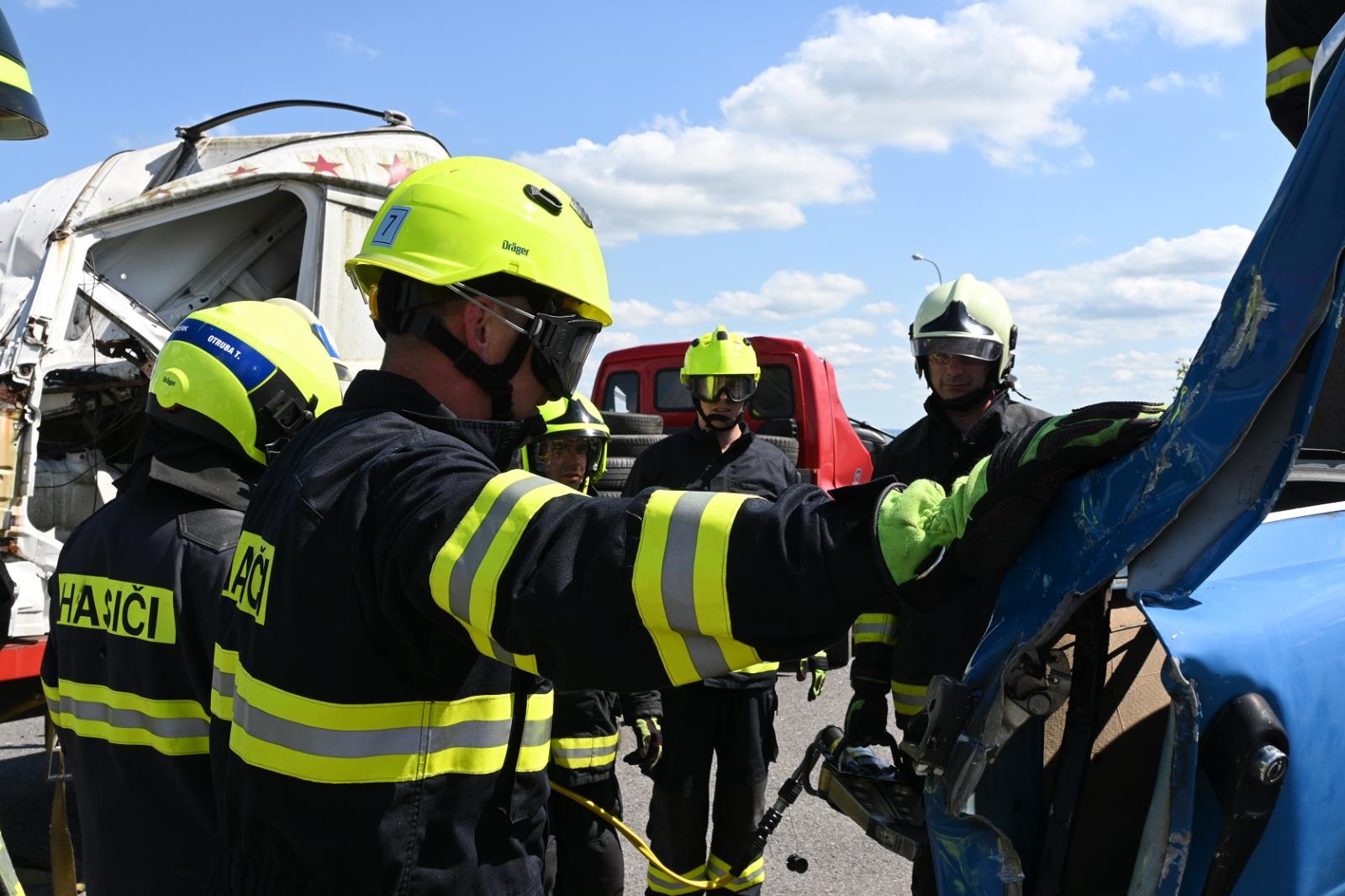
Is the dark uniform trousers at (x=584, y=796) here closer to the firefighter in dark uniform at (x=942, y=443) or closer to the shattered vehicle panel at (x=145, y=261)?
the firefighter in dark uniform at (x=942, y=443)

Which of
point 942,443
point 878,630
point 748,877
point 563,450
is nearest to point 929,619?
point 878,630

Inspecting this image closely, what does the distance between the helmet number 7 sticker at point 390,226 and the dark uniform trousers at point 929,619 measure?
2.17 m

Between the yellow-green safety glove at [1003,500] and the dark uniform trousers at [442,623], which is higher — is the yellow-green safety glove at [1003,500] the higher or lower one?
the higher one

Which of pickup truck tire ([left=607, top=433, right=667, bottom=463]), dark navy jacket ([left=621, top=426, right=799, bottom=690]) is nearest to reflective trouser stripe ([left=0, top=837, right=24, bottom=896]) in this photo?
dark navy jacket ([left=621, top=426, right=799, bottom=690])

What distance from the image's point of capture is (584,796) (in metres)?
3.58

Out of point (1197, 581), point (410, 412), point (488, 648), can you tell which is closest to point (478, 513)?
point (488, 648)

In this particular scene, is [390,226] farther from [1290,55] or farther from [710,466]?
→ [710,466]

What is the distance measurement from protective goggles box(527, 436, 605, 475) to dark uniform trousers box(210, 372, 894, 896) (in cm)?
261

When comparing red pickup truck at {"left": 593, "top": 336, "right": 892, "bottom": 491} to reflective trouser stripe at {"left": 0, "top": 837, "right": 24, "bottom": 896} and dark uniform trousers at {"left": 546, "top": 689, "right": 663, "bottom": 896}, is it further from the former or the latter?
reflective trouser stripe at {"left": 0, "top": 837, "right": 24, "bottom": 896}

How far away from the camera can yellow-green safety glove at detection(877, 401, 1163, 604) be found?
130 centimetres

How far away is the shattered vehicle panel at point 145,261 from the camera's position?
5.55m

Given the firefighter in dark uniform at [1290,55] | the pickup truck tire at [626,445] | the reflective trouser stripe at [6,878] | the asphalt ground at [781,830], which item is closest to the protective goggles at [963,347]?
the firefighter in dark uniform at [1290,55]

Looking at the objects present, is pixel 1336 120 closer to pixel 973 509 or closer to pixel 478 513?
pixel 973 509

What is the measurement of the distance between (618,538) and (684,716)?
3.16 metres
